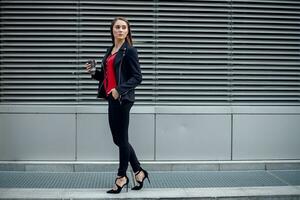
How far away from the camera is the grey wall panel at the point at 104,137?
6672 millimetres

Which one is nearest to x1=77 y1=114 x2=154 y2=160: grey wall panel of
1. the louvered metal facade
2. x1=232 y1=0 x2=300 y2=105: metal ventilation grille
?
the louvered metal facade

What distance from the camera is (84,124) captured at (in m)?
6.67

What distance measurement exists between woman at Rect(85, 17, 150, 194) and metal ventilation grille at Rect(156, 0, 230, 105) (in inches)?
60.6

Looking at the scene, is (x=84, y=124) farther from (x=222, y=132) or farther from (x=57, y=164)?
(x=222, y=132)

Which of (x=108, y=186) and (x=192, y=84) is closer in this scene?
(x=108, y=186)

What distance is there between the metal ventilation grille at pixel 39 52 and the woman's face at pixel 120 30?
158 cm

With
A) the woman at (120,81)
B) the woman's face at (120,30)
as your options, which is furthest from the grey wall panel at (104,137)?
the woman's face at (120,30)

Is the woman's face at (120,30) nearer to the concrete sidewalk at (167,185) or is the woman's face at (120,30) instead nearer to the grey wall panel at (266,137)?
the concrete sidewalk at (167,185)

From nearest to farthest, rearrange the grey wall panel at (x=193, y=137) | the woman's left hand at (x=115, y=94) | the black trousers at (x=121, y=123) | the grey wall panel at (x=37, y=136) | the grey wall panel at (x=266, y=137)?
the woman's left hand at (x=115, y=94) < the black trousers at (x=121, y=123) < the grey wall panel at (x=37, y=136) < the grey wall panel at (x=193, y=137) < the grey wall panel at (x=266, y=137)

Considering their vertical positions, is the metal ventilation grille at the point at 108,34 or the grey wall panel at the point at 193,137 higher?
the metal ventilation grille at the point at 108,34

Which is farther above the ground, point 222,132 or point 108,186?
point 222,132

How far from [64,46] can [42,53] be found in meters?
0.35

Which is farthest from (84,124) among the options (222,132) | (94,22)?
(222,132)

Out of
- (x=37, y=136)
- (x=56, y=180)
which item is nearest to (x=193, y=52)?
(x=37, y=136)
